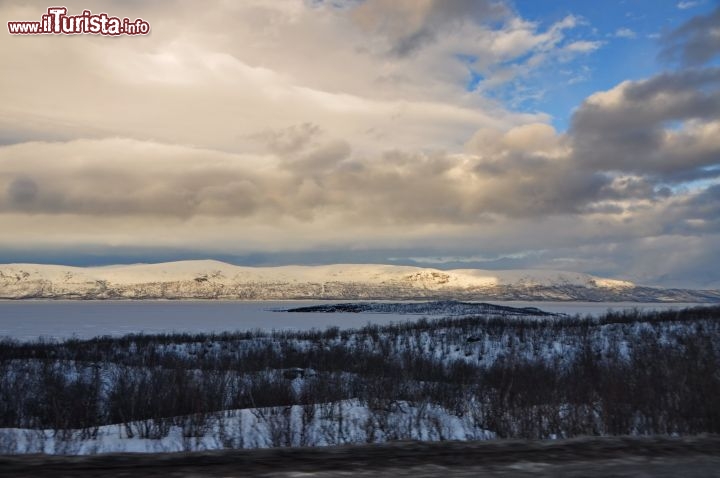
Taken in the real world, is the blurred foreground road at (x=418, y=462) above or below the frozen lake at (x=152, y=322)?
above

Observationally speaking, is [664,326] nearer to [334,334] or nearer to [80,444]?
[334,334]

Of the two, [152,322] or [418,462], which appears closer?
[418,462]

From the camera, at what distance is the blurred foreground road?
622 cm

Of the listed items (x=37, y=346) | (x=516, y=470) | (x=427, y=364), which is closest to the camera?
(x=516, y=470)

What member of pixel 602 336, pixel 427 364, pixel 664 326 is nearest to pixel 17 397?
pixel 427 364

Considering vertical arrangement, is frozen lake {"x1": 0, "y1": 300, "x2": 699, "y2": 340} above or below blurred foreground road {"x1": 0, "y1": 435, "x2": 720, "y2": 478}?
below

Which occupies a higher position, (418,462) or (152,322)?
(418,462)

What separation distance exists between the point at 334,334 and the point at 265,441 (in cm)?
2653

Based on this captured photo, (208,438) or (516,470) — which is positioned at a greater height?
(516,470)

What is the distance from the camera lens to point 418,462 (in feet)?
22.2

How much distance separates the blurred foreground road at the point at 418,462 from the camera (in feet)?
20.4

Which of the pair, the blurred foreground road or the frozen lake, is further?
the frozen lake

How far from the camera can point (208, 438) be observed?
1059 centimetres

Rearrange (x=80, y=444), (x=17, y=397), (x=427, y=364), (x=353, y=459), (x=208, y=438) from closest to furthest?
(x=353, y=459), (x=80, y=444), (x=208, y=438), (x=17, y=397), (x=427, y=364)
